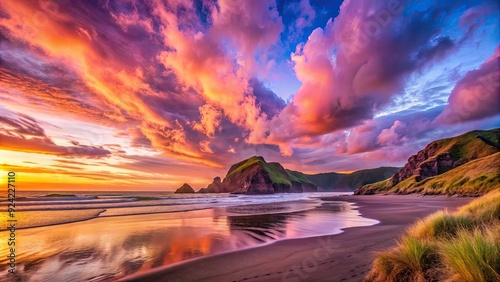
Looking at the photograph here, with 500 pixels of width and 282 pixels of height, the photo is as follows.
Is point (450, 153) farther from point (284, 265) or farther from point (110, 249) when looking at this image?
point (110, 249)

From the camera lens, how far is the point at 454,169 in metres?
74.6

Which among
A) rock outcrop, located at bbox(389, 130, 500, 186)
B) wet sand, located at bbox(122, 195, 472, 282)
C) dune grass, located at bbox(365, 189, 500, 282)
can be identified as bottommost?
wet sand, located at bbox(122, 195, 472, 282)

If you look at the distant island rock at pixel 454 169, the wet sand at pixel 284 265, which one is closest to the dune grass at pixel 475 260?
the wet sand at pixel 284 265

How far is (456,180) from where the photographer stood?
60188 mm

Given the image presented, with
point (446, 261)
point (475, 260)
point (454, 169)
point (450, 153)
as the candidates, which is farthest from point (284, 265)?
point (450, 153)

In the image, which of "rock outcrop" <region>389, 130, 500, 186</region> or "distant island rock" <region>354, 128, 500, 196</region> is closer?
"distant island rock" <region>354, 128, 500, 196</region>

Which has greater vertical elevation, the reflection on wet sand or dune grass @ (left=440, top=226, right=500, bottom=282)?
dune grass @ (left=440, top=226, right=500, bottom=282)

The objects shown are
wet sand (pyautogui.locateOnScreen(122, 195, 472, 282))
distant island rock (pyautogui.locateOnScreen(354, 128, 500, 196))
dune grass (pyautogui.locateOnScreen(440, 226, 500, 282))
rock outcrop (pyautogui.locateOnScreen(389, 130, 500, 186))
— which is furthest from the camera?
rock outcrop (pyautogui.locateOnScreen(389, 130, 500, 186))

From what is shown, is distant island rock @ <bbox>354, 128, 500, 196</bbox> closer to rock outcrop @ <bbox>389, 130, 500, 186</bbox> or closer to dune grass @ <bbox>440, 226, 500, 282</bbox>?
rock outcrop @ <bbox>389, 130, 500, 186</bbox>

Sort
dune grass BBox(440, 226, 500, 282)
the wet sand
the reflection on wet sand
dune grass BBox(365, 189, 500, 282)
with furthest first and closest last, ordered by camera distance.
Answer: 1. the reflection on wet sand
2. the wet sand
3. dune grass BBox(365, 189, 500, 282)
4. dune grass BBox(440, 226, 500, 282)

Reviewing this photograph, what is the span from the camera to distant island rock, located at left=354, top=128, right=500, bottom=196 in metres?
52.6

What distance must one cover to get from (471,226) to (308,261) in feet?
21.3

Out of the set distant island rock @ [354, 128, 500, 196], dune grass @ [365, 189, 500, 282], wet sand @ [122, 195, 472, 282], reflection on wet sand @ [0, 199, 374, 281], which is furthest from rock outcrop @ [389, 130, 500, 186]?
dune grass @ [365, 189, 500, 282]

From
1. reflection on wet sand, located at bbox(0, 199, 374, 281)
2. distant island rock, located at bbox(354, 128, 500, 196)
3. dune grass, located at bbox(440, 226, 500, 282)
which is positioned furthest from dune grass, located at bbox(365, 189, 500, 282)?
distant island rock, located at bbox(354, 128, 500, 196)
